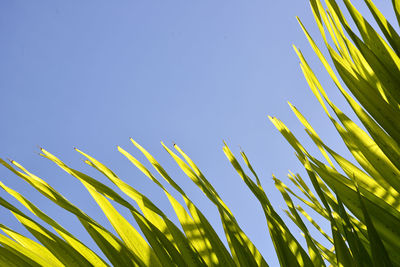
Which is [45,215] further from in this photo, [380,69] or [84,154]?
[380,69]

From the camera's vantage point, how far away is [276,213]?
440mm

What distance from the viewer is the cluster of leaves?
0.39m

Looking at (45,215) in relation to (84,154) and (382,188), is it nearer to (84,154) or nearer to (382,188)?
(84,154)

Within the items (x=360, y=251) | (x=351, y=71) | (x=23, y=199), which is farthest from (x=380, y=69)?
(x=23, y=199)

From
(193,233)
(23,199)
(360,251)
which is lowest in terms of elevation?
(360,251)

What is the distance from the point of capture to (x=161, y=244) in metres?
0.43

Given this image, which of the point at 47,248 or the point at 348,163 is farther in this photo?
the point at 348,163

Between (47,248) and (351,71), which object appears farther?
(351,71)

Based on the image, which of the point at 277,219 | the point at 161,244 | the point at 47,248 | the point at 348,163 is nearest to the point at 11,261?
the point at 47,248

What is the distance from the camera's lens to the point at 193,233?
0.47 metres

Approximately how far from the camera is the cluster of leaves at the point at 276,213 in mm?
393

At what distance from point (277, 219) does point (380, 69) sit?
0.20 m

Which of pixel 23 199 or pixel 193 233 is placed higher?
pixel 23 199

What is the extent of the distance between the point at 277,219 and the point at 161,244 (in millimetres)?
124
